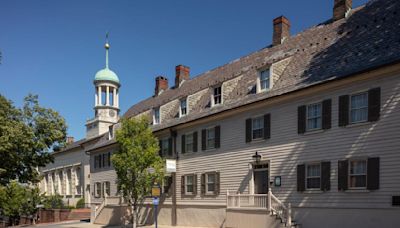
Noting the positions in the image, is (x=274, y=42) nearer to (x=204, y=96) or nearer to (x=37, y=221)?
(x=204, y=96)

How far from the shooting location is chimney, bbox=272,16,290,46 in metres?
22.6

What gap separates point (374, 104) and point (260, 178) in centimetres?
678

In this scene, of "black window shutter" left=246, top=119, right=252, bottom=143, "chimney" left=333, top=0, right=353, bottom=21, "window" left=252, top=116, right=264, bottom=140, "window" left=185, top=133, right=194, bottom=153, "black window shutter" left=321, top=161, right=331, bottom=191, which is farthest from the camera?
"window" left=185, top=133, right=194, bottom=153

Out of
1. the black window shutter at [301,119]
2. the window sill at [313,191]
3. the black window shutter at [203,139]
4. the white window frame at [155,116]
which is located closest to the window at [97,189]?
→ the white window frame at [155,116]

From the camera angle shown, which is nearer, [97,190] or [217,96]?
[217,96]

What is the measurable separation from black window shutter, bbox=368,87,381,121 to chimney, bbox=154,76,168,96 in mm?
22825

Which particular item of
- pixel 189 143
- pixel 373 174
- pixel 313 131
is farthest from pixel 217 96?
pixel 373 174

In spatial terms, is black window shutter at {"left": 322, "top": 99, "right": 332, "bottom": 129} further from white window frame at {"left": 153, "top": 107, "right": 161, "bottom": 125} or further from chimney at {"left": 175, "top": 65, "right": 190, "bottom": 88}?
chimney at {"left": 175, "top": 65, "right": 190, "bottom": 88}

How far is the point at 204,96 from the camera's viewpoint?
930 inches

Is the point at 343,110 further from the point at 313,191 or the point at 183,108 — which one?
the point at 183,108

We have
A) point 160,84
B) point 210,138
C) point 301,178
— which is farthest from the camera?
point 160,84

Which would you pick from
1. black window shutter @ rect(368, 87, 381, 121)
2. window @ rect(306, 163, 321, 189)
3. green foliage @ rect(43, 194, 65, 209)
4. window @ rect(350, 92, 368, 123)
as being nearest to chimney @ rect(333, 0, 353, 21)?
window @ rect(350, 92, 368, 123)

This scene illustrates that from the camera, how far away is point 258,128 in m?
18.0

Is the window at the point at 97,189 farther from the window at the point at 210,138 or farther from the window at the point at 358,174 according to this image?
the window at the point at 358,174
